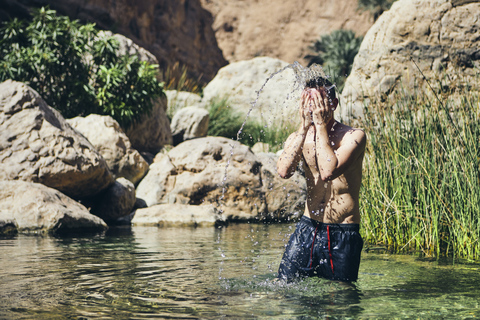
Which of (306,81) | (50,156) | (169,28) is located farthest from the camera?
(169,28)

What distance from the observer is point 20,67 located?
13070 mm

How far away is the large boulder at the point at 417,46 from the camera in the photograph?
9196mm

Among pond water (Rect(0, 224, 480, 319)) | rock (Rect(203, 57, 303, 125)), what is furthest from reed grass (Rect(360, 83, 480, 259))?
rock (Rect(203, 57, 303, 125))

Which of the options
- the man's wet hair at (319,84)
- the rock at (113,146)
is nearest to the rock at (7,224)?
the rock at (113,146)

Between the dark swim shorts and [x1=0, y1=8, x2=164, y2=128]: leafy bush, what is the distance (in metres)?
10.0

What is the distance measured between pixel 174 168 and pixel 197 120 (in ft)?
13.1

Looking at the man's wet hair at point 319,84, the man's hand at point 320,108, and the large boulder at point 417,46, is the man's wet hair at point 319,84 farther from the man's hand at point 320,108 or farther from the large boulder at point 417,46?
the large boulder at point 417,46

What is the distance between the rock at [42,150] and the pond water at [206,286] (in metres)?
2.59

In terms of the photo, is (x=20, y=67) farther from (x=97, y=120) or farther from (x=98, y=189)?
(x=98, y=189)

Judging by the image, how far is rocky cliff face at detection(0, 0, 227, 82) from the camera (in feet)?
83.1

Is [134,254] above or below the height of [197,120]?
below

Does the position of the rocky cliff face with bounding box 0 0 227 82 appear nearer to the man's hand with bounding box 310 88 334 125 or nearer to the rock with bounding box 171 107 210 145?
the rock with bounding box 171 107 210 145

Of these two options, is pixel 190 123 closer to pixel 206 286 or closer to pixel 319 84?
pixel 206 286

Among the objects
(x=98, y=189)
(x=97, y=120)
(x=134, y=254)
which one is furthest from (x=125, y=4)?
(x=134, y=254)
